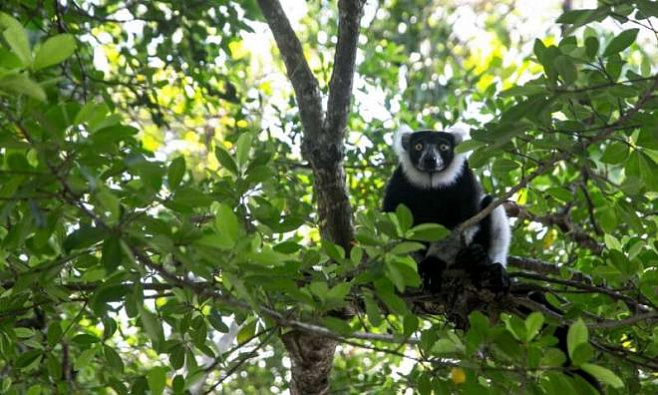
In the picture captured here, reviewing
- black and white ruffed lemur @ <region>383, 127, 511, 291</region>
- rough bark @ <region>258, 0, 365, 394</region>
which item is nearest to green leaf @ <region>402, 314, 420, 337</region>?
rough bark @ <region>258, 0, 365, 394</region>

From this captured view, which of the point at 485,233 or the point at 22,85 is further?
the point at 485,233

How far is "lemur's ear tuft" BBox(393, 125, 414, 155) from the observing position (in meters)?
6.86

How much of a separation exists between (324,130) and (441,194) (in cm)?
187

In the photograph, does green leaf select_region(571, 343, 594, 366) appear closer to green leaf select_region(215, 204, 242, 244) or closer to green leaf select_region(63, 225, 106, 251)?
green leaf select_region(215, 204, 242, 244)

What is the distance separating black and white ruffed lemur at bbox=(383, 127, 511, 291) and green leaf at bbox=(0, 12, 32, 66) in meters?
3.15

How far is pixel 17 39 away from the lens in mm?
2742

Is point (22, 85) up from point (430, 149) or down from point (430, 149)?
up

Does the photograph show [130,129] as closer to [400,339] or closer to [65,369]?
[400,339]

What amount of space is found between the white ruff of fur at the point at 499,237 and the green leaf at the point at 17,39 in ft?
12.6

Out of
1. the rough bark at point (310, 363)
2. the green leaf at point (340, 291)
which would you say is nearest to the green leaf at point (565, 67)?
the green leaf at point (340, 291)

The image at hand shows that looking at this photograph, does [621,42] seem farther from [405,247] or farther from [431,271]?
[431,271]

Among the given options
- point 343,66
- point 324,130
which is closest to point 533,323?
point 324,130

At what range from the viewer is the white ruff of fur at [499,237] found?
19.2 ft

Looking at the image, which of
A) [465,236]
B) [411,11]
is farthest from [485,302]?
[411,11]
